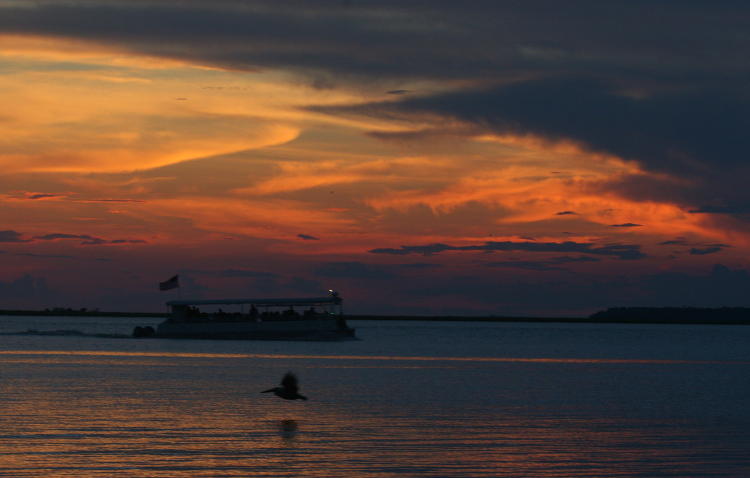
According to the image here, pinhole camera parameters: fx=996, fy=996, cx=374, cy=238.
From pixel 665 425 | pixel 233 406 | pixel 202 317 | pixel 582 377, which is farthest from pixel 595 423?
pixel 202 317

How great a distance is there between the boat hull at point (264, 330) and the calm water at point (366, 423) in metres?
44.7

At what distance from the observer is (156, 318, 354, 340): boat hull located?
398 ft

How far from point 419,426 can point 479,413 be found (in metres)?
6.65

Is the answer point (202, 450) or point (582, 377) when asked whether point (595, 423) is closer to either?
point (202, 450)

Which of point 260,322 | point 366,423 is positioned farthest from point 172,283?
point 366,423

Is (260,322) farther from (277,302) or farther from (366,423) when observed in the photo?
(366,423)

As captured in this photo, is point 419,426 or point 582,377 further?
point 582,377

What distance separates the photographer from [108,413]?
40.7 metres

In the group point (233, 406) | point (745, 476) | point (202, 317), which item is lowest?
point (745, 476)

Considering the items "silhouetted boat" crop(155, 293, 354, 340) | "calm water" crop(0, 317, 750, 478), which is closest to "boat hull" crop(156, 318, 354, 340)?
"silhouetted boat" crop(155, 293, 354, 340)

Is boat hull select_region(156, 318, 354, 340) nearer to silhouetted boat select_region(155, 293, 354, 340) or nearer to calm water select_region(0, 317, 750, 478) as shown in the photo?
silhouetted boat select_region(155, 293, 354, 340)

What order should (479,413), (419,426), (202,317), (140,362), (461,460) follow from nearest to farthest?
(461,460), (419,426), (479,413), (140,362), (202,317)

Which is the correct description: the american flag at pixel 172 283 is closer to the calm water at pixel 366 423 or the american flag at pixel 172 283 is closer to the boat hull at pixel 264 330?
the boat hull at pixel 264 330

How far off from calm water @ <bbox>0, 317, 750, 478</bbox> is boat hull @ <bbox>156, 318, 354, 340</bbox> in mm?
44722
